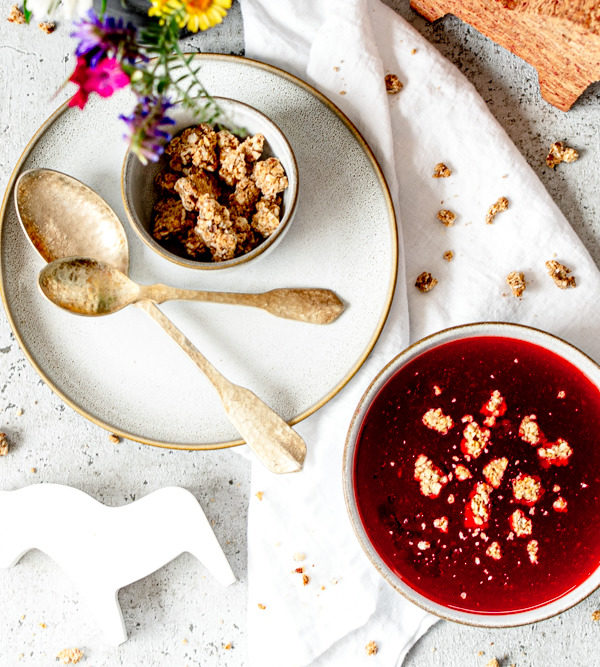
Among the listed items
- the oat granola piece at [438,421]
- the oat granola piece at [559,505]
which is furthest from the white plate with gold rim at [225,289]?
the oat granola piece at [559,505]

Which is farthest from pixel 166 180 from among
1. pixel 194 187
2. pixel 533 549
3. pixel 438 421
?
pixel 533 549

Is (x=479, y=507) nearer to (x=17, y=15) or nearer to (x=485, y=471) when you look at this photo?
(x=485, y=471)

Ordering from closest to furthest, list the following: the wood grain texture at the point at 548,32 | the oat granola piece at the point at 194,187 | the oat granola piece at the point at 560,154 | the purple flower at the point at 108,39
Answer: the purple flower at the point at 108,39 < the wood grain texture at the point at 548,32 < the oat granola piece at the point at 194,187 < the oat granola piece at the point at 560,154

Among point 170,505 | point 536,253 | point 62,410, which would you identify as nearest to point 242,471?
point 170,505

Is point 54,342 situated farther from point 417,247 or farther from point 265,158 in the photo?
point 417,247

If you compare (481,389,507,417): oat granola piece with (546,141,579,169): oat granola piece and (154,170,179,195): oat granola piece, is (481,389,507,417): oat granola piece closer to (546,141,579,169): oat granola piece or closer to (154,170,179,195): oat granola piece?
(546,141,579,169): oat granola piece

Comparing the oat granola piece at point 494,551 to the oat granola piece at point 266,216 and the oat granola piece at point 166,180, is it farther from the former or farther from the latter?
the oat granola piece at point 166,180
